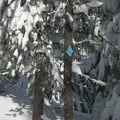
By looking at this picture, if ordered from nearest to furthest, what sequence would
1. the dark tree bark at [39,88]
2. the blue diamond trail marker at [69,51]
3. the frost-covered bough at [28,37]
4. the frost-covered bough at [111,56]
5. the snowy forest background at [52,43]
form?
the blue diamond trail marker at [69,51], the snowy forest background at [52,43], the frost-covered bough at [28,37], the dark tree bark at [39,88], the frost-covered bough at [111,56]

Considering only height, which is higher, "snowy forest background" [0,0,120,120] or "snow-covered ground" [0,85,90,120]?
"snowy forest background" [0,0,120,120]

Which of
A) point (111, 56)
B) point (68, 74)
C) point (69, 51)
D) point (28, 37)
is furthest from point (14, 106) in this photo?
point (69, 51)

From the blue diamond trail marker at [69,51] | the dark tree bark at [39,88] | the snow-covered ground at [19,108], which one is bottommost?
the snow-covered ground at [19,108]

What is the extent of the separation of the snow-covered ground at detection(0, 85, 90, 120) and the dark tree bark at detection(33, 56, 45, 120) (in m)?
0.43

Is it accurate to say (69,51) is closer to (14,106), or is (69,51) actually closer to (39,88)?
(39,88)

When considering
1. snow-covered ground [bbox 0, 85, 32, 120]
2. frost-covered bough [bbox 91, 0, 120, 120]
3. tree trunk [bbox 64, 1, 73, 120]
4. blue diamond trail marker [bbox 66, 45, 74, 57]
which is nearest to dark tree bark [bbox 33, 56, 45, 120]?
snow-covered ground [bbox 0, 85, 32, 120]

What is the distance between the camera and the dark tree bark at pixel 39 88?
10617mm

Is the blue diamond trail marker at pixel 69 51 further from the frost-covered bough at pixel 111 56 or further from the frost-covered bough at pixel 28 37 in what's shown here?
the frost-covered bough at pixel 111 56

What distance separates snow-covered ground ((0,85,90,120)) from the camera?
11.7 m

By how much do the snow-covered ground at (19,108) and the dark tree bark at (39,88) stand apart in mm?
429

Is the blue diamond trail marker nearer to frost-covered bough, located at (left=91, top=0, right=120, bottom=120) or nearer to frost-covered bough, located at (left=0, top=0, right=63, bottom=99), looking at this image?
frost-covered bough, located at (left=0, top=0, right=63, bottom=99)

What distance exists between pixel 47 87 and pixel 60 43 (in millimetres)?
1657

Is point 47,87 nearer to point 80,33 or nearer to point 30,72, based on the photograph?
point 30,72

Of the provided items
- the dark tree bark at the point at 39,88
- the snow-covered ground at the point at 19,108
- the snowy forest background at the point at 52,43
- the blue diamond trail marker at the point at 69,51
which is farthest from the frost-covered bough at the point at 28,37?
the blue diamond trail marker at the point at 69,51
